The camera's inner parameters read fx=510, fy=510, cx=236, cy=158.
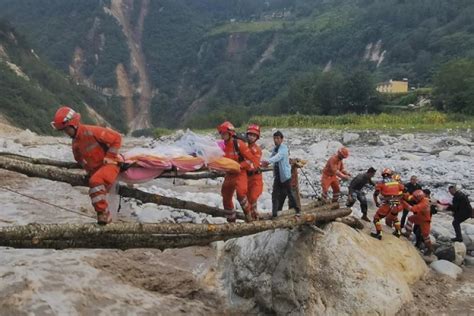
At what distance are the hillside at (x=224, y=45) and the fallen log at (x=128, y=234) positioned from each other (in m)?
56.0

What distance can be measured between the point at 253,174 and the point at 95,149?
2597 mm

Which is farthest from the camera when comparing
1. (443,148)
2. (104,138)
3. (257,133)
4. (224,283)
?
(443,148)

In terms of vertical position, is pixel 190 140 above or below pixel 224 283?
above

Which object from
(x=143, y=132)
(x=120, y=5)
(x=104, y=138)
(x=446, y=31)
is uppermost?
(x=120, y=5)

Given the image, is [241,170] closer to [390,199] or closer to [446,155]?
[390,199]

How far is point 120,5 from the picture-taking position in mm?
161625

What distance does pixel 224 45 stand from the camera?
138 meters

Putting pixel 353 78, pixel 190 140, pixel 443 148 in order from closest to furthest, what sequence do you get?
pixel 190 140 < pixel 443 148 < pixel 353 78

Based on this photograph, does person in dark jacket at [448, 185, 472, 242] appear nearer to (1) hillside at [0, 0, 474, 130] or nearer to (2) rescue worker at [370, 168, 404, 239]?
(2) rescue worker at [370, 168, 404, 239]

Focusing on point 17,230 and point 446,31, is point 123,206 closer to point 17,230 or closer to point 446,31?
point 17,230

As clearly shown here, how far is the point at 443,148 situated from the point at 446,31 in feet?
229

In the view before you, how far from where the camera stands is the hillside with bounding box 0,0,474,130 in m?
86.7

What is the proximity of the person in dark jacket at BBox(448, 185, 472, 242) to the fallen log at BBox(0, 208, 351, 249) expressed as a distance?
3962mm

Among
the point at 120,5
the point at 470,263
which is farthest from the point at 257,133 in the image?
the point at 120,5
